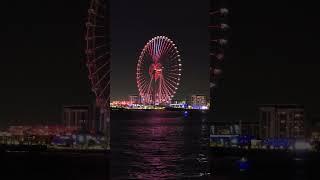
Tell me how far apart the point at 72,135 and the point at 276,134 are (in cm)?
801

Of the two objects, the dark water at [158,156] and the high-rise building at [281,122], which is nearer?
the dark water at [158,156]

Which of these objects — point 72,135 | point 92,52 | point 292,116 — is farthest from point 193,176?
point 292,116

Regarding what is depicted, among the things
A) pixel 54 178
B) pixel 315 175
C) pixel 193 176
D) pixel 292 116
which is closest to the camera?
pixel 193 176

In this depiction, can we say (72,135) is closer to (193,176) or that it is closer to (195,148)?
(195,148)

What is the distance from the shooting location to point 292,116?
22.9 metres

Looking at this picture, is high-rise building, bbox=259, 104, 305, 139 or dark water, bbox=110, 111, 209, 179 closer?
dark water, bbox=110, 111, 209, 179

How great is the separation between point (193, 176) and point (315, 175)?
3324mm

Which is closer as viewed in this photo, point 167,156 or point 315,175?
point 315,175

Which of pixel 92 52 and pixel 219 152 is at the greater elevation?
pixel 92 52

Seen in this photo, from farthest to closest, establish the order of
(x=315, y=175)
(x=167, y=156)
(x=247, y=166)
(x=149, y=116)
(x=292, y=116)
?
(x=149, y=116) < (x=292, y=116) < (x=167, y=156) < (x=247, y=166) < (x=315, y=175)

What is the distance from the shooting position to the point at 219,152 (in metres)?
21.5

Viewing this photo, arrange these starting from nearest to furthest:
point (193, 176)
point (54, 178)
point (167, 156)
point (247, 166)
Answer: point (193, 176)
point (54, 178)
point (247, 166)
point (167, 156)

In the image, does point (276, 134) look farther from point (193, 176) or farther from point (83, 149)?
point (193, 176)

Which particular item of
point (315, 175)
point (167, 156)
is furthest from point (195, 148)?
point (315, 175)
